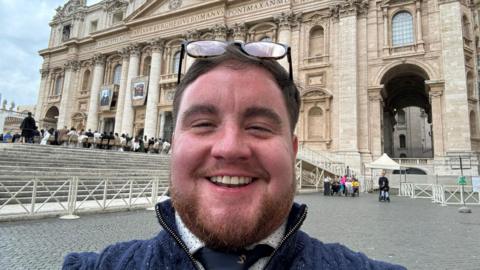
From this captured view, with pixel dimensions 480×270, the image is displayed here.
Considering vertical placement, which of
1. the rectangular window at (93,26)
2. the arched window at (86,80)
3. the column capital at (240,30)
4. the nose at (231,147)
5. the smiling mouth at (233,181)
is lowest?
the smiling mouth at (233,181)

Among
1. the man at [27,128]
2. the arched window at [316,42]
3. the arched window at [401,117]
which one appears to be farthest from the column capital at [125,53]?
the arched window at [401,117]

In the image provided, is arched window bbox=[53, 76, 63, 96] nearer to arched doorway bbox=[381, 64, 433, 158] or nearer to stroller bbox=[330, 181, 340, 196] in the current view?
stroller bbox=[330, 181, 340, 196]

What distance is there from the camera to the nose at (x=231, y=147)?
86cm

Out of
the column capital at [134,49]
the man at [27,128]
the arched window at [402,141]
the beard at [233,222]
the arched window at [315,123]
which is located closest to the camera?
the beard at [233,222]

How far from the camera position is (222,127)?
0.93 m

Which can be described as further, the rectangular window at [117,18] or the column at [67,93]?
the rectangular window at [117,18]

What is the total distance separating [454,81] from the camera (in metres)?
16.8

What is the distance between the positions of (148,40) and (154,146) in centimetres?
1250

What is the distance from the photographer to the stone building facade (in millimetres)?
17281

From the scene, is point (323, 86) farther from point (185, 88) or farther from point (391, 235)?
point (185, 88)

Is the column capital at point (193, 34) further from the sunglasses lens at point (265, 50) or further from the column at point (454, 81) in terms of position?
the sunglasses lens at point (265, 50)

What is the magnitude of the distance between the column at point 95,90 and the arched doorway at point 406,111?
86.8ft

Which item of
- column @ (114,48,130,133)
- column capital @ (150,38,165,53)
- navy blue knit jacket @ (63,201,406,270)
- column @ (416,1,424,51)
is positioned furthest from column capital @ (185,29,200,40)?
navy blue knit jacket @ (63,201,406,270)

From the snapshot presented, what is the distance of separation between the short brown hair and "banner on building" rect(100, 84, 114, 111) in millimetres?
30085
